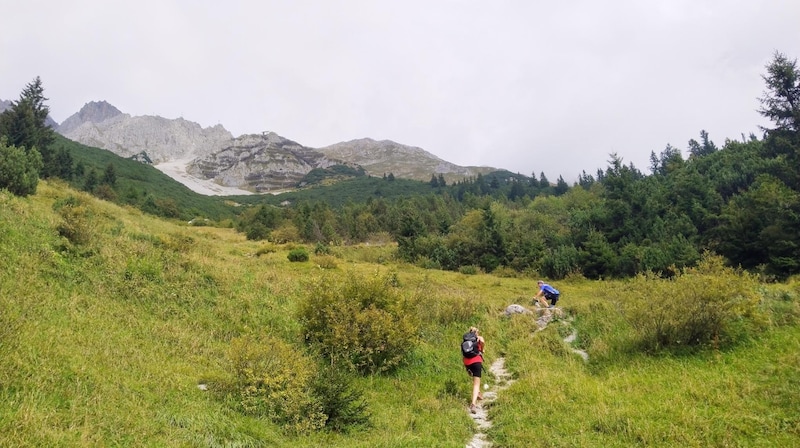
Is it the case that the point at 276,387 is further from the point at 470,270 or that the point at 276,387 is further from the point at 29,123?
the point at 29,123

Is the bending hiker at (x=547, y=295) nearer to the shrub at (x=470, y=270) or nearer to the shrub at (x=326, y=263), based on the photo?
the shrub at (x=326, y=263)

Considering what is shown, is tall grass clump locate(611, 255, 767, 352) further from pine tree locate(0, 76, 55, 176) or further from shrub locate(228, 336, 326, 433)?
pine tree locate(0, 76, 55, 176)

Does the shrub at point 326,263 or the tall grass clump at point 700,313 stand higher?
the tall grass clump at point 700,313

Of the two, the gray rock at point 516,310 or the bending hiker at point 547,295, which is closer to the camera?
the gray rock at point 516,310

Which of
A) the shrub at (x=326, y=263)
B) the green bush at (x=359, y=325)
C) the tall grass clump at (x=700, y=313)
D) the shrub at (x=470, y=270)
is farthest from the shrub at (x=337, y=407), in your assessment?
the shrub at (x=470, y=270)

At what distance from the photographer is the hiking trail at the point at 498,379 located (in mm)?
8727

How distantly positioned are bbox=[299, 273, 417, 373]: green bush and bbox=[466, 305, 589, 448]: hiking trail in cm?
277

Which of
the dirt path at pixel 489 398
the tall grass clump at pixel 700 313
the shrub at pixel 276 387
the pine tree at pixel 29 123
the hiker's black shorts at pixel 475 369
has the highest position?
the pine tree at pixel 29 123

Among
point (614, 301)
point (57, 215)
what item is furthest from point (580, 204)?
point (57, 215)

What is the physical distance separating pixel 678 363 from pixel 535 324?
23.7ft

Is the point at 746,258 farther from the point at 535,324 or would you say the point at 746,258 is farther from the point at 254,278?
the point at 254,278

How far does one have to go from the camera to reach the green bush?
12352 millimetres

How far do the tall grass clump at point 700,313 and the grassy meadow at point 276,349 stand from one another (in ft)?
0.28

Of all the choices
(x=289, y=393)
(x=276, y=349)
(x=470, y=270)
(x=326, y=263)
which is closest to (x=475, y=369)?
(x=289, y=393)
